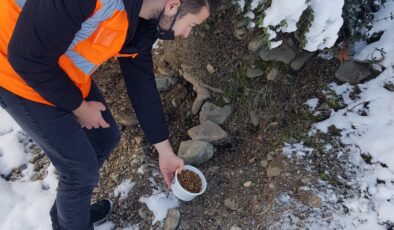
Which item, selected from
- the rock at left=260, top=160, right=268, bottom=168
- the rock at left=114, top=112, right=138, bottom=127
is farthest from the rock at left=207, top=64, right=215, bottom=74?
the rock at left=260, top=160, right=268, bottom=168

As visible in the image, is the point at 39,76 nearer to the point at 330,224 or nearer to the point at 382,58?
the point at 330,224

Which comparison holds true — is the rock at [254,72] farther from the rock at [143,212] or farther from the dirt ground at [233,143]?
the rock at [143,212]

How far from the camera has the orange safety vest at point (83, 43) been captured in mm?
1665

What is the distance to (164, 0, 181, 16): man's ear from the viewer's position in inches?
72.5

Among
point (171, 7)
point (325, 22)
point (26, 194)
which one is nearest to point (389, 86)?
point (325, 22)

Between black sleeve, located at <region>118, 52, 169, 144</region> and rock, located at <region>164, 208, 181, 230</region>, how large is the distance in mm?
585

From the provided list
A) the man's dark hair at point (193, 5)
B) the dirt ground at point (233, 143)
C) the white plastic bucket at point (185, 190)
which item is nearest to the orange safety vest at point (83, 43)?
→ the man's dark hair at point (193, 5)

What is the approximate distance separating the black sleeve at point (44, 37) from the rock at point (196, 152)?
1.40 metres

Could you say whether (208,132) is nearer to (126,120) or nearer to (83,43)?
(126,120)

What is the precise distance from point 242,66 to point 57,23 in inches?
72.9

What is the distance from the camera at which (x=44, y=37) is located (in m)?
1.56

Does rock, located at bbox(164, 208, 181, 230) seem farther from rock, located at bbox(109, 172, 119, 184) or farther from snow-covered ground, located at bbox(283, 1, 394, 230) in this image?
snow-covered ground, located at bbox(283, 1, 394, 230)

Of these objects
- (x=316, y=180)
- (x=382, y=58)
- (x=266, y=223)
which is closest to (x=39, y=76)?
(x=266, y=223)

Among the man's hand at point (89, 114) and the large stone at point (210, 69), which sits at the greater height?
the man's hand at point (89, 114)
